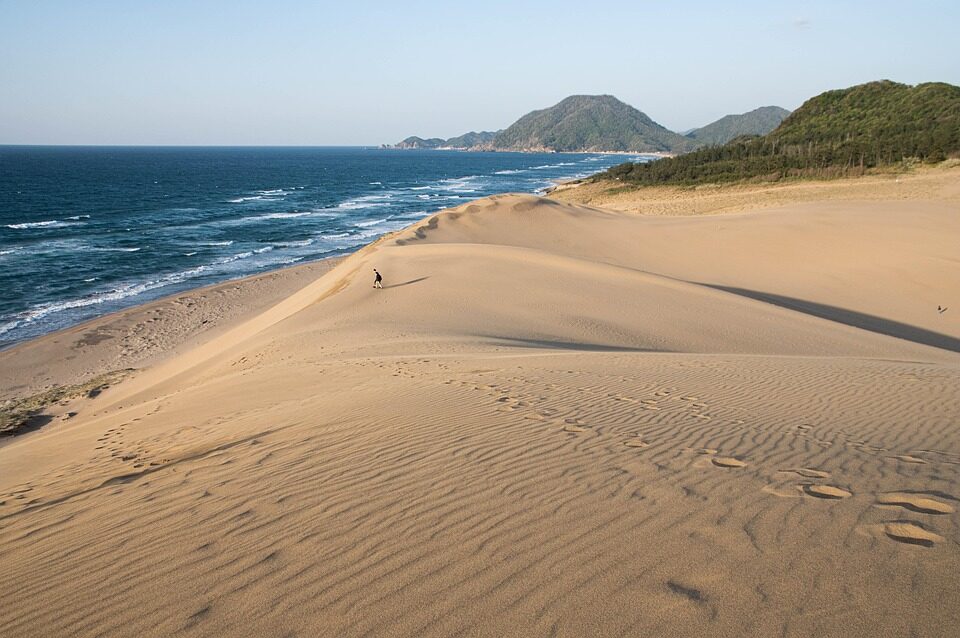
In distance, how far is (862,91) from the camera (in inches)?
3049

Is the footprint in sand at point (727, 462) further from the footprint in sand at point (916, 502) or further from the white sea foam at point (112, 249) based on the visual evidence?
the white sea foam at point (112, 249)

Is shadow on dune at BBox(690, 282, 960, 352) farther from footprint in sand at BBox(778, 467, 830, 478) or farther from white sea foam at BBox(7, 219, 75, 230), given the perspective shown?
white sea foam at BBox(7, 219, 75, 230)

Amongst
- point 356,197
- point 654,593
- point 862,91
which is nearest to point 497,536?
point 654,593

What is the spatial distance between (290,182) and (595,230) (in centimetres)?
7404

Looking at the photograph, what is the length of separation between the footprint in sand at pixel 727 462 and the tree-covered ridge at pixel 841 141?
176ft

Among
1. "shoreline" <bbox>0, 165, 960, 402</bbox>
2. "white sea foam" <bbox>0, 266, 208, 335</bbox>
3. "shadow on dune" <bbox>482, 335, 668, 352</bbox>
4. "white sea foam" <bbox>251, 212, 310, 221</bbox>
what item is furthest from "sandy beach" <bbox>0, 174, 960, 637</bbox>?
"white sea foam" <bbox>251, 212, 310, 221</bbox>

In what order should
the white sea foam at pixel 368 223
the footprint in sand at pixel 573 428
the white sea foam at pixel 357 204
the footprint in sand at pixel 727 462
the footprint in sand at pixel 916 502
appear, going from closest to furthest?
the footprint in sand at pixel 916 502
the footprint in sand at pixel 727 462
the footprint in sand at pixel 573 428
the white sea foam at pixel 368 223
the white sea foam at pixel 357 204

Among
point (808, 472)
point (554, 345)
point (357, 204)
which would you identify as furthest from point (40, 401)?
point (357, 204)

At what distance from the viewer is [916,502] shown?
4.09 meters

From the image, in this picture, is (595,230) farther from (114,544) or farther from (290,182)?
(290,182)

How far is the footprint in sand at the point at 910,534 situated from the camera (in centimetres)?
351

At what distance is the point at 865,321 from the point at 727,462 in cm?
1586

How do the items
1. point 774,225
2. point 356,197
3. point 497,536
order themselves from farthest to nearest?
1. point 356,197
2. point 774,225
3. point 497,536

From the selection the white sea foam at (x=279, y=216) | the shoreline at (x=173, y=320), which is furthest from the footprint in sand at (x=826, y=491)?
the white sea foam at (x=279, y=216)
